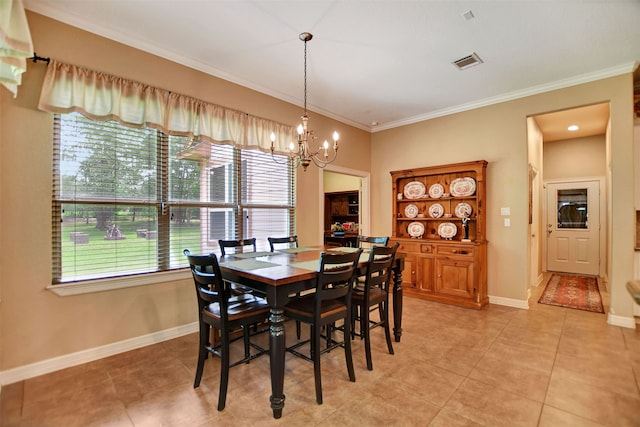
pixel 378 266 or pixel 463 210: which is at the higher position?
pixel 463 210

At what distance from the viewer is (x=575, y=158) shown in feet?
20.0

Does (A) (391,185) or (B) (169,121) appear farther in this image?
(A) (391,185)

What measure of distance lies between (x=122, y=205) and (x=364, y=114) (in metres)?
3.69

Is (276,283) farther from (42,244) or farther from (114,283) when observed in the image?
(42,244)

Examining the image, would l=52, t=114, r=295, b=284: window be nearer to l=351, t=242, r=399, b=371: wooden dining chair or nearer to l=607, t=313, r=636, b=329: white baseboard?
l=351, t=242, r=399, b=371: wooden dining chair

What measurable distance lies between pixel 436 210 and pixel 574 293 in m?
2.52

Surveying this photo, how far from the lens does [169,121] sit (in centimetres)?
299

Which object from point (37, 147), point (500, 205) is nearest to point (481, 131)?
point (500, 205)

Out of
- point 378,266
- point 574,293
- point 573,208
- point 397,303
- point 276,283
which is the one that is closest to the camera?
point 276,283

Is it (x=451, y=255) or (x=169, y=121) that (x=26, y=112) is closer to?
(x=169, y=121)

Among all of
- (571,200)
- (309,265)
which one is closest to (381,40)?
(309,265)

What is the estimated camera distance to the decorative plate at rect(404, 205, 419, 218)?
5.00 metres

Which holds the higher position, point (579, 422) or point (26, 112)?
point (26, 112)

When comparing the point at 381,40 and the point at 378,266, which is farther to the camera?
the point at 381,40
